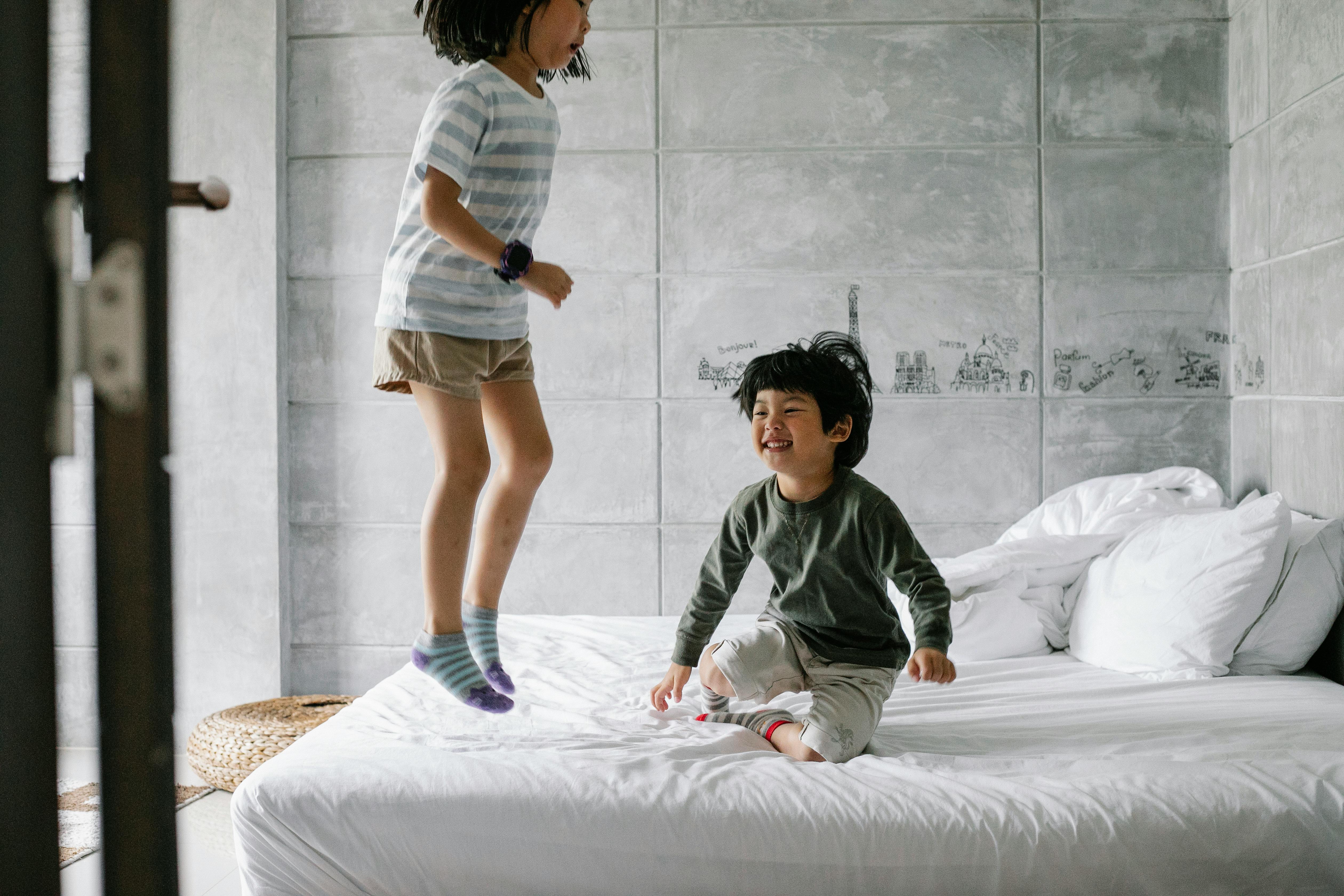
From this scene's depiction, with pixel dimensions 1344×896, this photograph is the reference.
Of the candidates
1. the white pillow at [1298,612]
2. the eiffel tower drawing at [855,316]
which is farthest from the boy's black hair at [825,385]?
the eiffel tower drawing at [855,316]

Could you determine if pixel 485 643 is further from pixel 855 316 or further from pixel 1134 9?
pixel 1134 9

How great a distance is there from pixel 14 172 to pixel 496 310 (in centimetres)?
157

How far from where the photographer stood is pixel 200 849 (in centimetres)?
234

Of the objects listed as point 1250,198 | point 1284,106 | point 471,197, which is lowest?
point 471,197

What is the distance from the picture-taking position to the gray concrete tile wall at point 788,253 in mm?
3086

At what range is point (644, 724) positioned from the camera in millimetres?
1778

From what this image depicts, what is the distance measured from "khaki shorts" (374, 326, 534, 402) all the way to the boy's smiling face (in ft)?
1.70

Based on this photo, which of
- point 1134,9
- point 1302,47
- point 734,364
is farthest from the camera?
point 734,364

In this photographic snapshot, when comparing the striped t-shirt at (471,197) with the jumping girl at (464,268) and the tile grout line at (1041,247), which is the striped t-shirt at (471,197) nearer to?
the jumping girl at (464,268)

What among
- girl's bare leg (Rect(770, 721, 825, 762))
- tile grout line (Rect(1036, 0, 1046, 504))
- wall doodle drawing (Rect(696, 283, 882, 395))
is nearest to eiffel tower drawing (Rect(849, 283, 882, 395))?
wall doodle drawing (Rect(696, 283, 882, 395))

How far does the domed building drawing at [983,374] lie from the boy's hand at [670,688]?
164 centimetres

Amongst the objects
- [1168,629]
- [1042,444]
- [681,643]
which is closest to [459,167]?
[681,643]

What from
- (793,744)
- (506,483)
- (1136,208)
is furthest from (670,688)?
(1136,208)

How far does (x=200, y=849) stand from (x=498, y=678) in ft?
3.18
